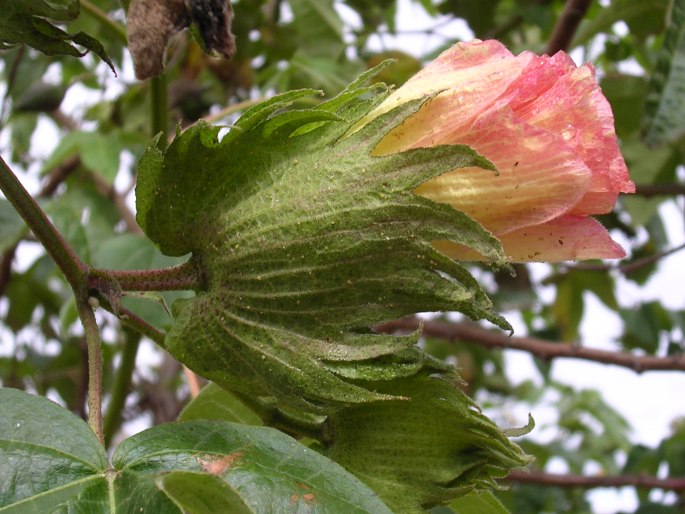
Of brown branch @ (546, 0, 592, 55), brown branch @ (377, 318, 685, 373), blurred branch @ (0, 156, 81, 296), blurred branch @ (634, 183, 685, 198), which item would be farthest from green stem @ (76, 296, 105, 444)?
blurred branch @ (0, 156, 81, 296)

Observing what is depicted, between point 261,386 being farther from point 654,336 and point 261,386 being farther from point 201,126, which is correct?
point 654,336

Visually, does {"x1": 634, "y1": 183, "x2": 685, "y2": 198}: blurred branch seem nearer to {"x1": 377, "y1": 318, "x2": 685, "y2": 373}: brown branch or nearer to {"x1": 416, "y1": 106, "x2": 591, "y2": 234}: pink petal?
{"x1": 377, "y1": 318, "x2": 685, "y2": 373}: brown branch

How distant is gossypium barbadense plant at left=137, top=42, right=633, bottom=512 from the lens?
2.21 feet

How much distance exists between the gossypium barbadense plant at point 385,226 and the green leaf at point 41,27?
0.35 ft

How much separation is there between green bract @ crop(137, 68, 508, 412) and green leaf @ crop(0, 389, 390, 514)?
2.5 inches

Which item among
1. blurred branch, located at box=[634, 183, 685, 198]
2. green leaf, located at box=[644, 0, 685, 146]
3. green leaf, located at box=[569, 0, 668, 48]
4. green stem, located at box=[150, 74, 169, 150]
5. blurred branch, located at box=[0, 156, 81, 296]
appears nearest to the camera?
green stem, located at box=[150, 74, 169, 150]

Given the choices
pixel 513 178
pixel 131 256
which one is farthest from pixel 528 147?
pixel 131 256

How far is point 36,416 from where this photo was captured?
0.65 m

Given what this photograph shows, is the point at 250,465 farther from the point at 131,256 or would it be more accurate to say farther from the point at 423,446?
the point at 131,256

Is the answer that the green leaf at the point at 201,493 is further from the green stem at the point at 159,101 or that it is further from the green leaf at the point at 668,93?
the green leaf at the point at 668,93

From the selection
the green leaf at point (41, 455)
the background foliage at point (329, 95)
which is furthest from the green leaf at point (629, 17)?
the green leaf at point (41, 455)

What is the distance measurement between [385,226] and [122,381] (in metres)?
0.84

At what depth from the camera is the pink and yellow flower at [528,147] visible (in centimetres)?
68

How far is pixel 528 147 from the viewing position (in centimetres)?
68
